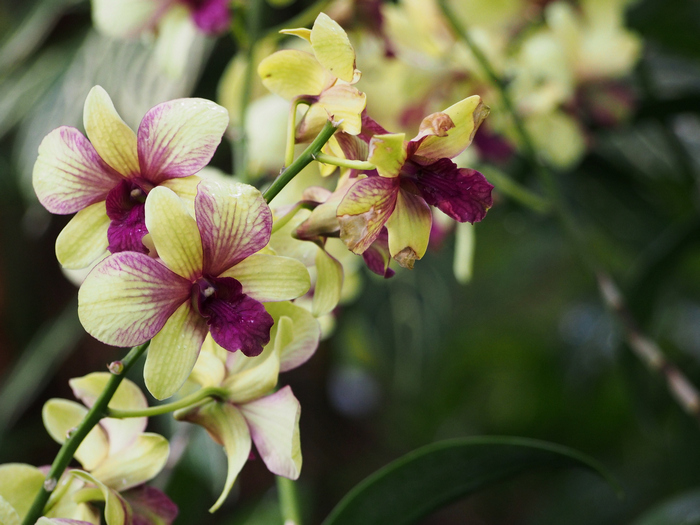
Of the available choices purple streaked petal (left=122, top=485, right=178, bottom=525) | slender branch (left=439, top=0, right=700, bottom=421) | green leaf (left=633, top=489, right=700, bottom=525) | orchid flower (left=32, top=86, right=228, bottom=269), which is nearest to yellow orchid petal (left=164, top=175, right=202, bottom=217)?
orchid flower (left=32, top=86, right=228, bottom=269)

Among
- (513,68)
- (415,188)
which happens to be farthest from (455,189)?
(513,68)

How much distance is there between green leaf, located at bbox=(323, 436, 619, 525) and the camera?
0.90 ft

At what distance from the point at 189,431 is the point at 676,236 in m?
0.41

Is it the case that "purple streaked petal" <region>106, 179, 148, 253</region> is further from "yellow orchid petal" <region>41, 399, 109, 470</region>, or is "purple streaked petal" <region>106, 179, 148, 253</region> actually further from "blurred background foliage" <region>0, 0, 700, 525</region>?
"blurred background foliage" <region>0, 0, 700, 525</region>

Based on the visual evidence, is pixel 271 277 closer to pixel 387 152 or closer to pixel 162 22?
pixel 387 152

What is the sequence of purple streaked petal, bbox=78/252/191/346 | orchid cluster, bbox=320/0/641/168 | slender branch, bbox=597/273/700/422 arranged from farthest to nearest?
orchid cluster, bbox=320/0/641/168, slender branch, bbox=597/273/700/422, purple streaked petal, bbox=78/252/191/346

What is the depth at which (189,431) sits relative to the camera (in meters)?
0.48

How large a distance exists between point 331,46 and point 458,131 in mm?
48

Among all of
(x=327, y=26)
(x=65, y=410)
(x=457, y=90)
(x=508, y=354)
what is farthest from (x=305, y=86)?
(x=508, y=354)

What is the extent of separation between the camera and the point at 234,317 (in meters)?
0.20

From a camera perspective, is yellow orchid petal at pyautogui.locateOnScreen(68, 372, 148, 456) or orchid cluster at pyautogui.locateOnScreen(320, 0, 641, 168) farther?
orchid cluster at pyautogui.locateOnScreen(320, 0, 641, 168)

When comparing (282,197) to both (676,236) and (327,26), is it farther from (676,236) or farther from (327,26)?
(676,236)

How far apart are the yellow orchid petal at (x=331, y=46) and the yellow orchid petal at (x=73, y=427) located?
6.3 inches

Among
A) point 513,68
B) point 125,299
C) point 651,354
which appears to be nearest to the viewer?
point 125,299
